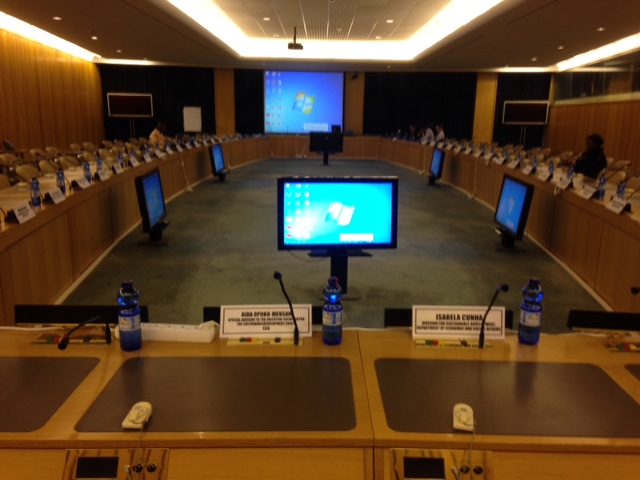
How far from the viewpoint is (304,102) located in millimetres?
17062

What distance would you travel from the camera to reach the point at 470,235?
5.97 m

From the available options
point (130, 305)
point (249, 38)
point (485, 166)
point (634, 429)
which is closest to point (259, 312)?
point (130, 305)

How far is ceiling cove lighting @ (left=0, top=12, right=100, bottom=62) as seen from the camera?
33.3ft

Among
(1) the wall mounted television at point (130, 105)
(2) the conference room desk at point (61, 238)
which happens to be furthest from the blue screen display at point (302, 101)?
(2) the conference room desk at point (61, 238)

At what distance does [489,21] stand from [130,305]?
26.6 ft

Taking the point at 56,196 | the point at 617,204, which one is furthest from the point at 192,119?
the point at 617,204

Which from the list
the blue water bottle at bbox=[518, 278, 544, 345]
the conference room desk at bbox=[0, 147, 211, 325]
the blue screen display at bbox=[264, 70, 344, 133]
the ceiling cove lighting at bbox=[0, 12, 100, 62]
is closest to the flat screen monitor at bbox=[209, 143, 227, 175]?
the conference room desk at bbox=[0, 147, 211, 325]

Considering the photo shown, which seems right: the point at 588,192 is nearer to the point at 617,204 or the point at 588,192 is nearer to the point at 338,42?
the point at 617,204

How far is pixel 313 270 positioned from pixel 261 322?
8.97 ft

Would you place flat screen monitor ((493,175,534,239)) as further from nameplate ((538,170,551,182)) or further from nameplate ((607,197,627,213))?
nameplate ((607,197,627,213))

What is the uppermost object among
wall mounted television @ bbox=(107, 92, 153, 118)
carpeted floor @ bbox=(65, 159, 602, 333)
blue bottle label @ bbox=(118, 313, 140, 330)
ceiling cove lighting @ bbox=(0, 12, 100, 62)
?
ceiling cove lighting @ bbox=(0, 12, 100, 62)

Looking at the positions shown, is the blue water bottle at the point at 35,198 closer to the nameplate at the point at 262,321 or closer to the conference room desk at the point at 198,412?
the conference room desk at the point at 198,412

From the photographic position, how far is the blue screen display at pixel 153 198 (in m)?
5.07

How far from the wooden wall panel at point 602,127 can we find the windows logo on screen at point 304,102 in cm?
729
